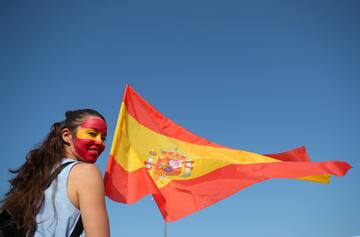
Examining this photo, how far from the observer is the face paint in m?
2.71

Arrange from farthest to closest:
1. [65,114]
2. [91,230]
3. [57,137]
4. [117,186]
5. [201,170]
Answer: [201,170] < [117,186] < [65,114] < [57,137] < [91,230]

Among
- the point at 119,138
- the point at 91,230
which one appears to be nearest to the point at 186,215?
the point at 119,138

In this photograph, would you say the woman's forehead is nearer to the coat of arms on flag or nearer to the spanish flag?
the spanish flag

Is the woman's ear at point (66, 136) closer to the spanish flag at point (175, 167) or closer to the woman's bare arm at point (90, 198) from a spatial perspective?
the woman's bare arm at point (90, 198)

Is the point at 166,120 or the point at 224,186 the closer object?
the point at 224,186

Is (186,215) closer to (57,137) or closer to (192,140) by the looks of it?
(192,140)

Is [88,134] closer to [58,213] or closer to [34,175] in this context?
[34,175]

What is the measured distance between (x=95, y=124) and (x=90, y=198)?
37.7 inches

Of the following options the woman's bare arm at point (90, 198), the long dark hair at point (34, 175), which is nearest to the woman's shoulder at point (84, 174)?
the woman's bare arm at point (90, 198)

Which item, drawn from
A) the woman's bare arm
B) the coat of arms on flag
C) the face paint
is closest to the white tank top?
the woman's bare arm

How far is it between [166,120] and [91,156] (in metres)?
3.32

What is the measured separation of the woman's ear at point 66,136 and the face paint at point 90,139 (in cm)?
6

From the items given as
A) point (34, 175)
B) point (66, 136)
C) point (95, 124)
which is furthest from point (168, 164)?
point (34, 175)

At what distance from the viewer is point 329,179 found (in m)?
5.85
